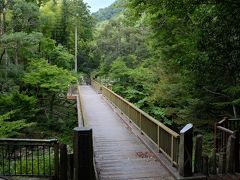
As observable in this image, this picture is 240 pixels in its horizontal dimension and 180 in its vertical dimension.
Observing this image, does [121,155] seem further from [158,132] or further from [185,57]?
[185,57]

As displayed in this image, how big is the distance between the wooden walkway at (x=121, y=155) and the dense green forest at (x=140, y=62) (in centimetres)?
262

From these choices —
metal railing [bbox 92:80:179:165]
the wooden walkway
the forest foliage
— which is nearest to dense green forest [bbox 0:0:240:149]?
the forest foliage

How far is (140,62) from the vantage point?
95.3 feet

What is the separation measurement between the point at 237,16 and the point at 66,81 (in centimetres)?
1423

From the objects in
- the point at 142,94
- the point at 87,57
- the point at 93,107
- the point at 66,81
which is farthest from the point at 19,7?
the point at 87,57

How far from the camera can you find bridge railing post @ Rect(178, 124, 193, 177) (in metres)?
6.01

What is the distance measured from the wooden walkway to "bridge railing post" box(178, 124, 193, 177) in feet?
1.56

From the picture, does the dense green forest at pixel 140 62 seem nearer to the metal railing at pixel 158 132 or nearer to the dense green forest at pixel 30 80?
the dense green forest at pixel 30 80

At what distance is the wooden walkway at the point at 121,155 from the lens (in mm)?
6754

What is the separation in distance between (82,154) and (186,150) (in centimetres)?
204

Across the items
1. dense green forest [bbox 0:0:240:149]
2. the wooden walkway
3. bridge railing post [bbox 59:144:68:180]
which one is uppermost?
dense green forest [bbox 0:0:240:149]

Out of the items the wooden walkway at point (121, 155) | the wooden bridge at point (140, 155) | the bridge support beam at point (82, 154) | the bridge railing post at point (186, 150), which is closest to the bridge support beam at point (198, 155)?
the wooden bridge at point (140, 155)

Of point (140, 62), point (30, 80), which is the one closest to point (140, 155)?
point (30, 80)

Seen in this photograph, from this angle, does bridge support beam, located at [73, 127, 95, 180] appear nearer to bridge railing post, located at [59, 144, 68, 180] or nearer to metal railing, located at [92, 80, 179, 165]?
bridge railing post, located at [59, 144, 68, 180]
